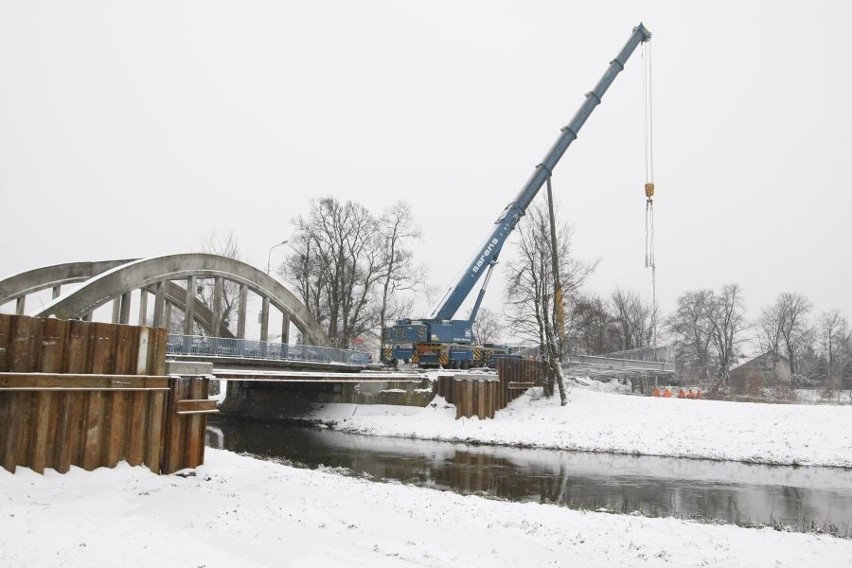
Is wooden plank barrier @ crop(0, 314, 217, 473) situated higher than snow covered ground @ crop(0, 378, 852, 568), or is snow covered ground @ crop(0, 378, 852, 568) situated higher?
wooden plank barrier @ crop(0, 314, 217, 473)

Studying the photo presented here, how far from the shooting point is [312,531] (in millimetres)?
8359

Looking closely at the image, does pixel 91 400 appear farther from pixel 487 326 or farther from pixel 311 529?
pixel 487 326

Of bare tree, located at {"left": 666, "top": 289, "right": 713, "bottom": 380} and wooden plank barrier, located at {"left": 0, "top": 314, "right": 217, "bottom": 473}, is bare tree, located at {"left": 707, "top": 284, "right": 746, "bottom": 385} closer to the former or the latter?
bare tree, located at {"left": 666, "top": 289, "right": 713, "bottom": 380}

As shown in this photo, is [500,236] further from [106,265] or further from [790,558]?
[790,558]

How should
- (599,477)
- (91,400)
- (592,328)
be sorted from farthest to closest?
(592,328) → (599,477) → (91,400)

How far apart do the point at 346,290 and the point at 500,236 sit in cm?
1673

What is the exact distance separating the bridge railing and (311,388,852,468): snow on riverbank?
2.81 meters

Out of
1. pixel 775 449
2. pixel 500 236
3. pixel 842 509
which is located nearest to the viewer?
pixel 842 509

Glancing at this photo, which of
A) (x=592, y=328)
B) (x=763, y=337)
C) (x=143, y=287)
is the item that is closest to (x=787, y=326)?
(x=763, y=337)

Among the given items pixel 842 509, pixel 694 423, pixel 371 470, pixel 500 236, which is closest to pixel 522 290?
pixel 500 236

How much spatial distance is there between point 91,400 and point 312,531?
173 inches

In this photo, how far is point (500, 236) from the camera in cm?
3094

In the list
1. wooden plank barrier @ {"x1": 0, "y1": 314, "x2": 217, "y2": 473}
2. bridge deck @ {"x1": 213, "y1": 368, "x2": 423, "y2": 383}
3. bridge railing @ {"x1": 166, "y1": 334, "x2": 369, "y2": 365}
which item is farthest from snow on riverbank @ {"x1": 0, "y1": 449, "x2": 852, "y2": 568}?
bridge deck @ {"x1": 213, "y1": 368, "x2": 423, "y2": 383}

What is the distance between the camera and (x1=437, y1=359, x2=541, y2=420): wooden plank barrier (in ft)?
91.7
